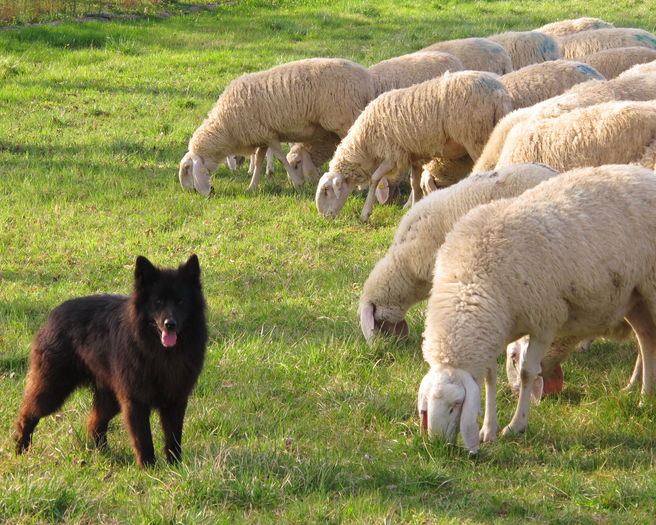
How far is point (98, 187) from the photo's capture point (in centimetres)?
1148

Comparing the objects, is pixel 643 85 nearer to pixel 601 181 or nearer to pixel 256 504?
pixel 601 181

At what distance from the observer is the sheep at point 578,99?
8.32m

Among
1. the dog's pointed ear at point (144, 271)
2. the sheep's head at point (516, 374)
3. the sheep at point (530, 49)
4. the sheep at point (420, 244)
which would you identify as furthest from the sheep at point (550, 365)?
the sheep at point (530, 49)

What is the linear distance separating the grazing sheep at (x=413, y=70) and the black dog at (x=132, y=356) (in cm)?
724

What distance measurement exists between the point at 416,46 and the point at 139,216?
894cm

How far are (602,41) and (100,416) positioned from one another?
10518mm

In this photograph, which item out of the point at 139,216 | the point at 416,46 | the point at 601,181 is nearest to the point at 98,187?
the point at 139,216

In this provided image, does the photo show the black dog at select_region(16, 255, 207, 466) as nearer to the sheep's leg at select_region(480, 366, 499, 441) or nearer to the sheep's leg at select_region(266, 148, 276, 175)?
the sheep's leg at select_region(480, 366, 499, 441)

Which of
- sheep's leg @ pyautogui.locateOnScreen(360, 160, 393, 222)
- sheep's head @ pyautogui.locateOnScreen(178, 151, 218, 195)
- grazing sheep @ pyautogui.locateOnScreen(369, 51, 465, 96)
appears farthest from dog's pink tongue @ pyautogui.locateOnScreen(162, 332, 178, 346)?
grazing sheep @ pyautogui.locateOnScreen(369, 51, 465, 96)

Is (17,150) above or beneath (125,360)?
beneath

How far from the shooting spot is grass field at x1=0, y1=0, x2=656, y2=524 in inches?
179

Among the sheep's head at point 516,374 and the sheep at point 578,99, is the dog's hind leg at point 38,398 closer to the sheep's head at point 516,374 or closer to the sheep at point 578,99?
the sheep's head at point 516,374

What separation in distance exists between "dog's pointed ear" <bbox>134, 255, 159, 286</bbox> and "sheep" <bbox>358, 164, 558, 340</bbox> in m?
2.72

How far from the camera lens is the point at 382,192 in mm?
11148
